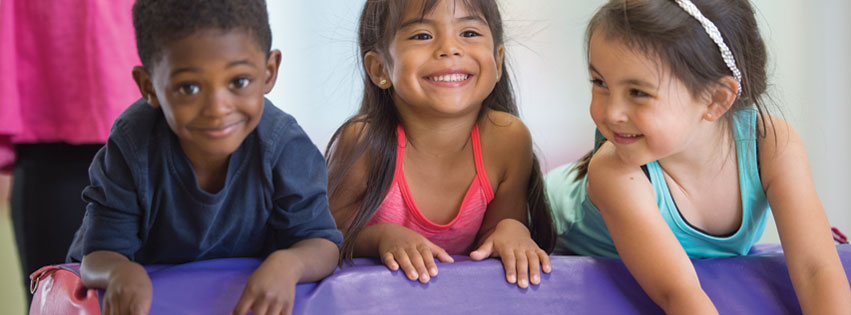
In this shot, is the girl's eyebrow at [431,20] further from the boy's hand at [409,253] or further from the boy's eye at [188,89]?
the boy's eye at [188,89]

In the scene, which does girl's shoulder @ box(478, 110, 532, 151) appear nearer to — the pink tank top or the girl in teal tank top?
the pink tank top

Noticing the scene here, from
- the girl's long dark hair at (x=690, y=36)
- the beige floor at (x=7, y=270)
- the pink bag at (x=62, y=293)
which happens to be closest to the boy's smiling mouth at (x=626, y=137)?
the girl's long dark hair at (x=690, y=36)

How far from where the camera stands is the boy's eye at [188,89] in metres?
0.94

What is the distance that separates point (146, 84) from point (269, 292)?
32 cm

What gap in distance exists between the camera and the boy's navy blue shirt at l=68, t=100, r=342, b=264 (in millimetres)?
1042

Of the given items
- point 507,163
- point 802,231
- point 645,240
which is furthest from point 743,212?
point 507,163

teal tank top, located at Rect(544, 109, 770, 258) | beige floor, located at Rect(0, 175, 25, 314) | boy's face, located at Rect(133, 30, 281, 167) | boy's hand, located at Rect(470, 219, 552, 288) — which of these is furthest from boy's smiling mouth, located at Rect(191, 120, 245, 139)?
beige floor, located at Rect(0, 175, 25, 314)

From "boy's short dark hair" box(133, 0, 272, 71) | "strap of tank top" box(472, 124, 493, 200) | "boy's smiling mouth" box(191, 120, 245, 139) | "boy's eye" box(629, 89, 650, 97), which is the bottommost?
"strap of tank top" box(472, 124, 493, 200)

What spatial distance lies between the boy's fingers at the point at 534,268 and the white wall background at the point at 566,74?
1287 millimetres

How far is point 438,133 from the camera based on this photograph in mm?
1524

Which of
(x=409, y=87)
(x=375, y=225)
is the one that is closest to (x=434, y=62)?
(x=409, y=87)

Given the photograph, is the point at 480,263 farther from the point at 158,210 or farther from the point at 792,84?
the point at 792,84

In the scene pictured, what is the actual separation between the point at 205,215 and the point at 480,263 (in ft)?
1.42

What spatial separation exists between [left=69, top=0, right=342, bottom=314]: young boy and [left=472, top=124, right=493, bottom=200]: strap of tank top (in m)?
0.44
